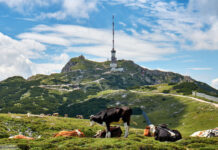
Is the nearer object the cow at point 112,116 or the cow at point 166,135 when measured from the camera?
the cow at point 112,116

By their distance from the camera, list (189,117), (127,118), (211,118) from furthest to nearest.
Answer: (189,117)
(211,118)
(127,118)

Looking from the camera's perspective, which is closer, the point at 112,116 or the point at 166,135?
the point at 112,116

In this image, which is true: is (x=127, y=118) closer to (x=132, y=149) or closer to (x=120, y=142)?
(x=120, y=142)

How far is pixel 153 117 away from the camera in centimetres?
Answer: 13262

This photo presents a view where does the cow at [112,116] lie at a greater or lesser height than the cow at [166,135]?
greater

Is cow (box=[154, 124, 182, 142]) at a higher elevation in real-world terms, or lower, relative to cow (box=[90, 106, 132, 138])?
lower

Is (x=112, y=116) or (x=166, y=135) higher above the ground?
(x=112, y=116)

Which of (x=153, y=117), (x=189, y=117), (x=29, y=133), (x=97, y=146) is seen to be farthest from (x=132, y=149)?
(x=153, y=117)

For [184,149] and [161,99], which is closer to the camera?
[184,149]

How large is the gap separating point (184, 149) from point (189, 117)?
4038 inches

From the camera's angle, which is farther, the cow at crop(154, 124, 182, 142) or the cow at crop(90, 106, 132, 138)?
the cow at crop(154, 124, 182, 142)

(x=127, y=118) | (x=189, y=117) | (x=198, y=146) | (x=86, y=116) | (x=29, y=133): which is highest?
(x=127, y=118)

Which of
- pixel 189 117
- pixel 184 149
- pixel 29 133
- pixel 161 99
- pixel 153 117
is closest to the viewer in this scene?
pixel 184 149

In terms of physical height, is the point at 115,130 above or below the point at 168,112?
above
